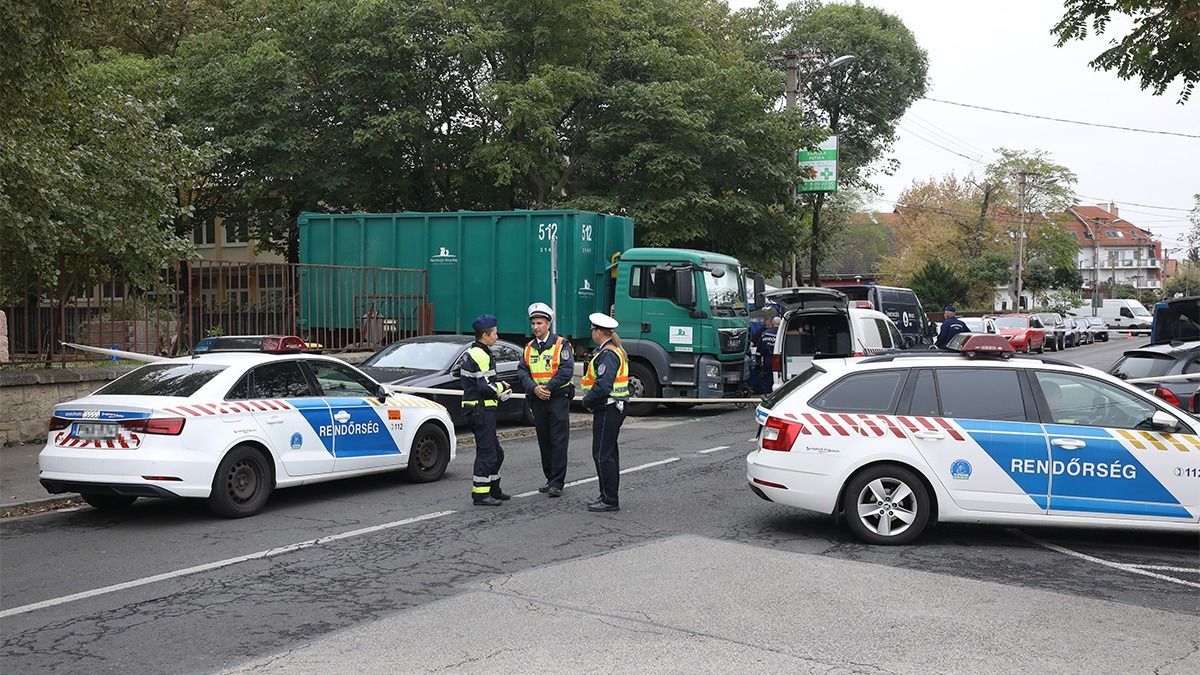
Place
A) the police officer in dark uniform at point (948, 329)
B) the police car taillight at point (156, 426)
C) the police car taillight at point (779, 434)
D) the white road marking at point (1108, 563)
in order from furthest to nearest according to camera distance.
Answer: the police officer in dark uniform at point (948, 329), the police car taillight at point (156, 426), the police car taillight at point (779, 434), the white road marking at point (1108, 563)

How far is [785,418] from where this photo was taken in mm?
8086

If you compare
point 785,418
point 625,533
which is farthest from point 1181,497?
point 625,533

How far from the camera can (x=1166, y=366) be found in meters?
11.8

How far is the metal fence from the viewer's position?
1353 centimetres

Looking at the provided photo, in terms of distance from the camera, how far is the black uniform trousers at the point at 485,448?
9.52 metres

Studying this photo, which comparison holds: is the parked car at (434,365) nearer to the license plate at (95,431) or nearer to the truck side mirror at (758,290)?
the truck side mirror at (758,290)

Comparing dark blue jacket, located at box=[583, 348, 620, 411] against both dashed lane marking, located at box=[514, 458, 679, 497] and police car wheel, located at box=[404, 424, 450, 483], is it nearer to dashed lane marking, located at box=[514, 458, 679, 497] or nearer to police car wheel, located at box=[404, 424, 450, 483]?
dashed lane marking, located at box=[514, 458, 679, 497]

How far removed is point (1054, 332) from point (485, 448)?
40045 mm

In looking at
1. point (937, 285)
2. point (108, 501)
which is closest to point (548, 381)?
point (108, 501)

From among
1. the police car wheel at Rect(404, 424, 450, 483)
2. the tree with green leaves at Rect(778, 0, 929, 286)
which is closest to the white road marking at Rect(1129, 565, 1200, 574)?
the police car wheel at Rect(404, 424, 450, 483)

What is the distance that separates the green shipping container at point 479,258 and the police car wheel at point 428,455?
7346mm

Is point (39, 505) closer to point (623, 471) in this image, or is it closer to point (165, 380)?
point (165, 380)

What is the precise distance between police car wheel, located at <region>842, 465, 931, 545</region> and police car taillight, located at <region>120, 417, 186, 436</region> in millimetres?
5371

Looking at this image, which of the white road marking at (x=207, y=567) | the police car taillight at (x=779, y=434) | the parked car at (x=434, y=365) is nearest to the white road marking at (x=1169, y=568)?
the police car taillight at (x=779, y=434)
